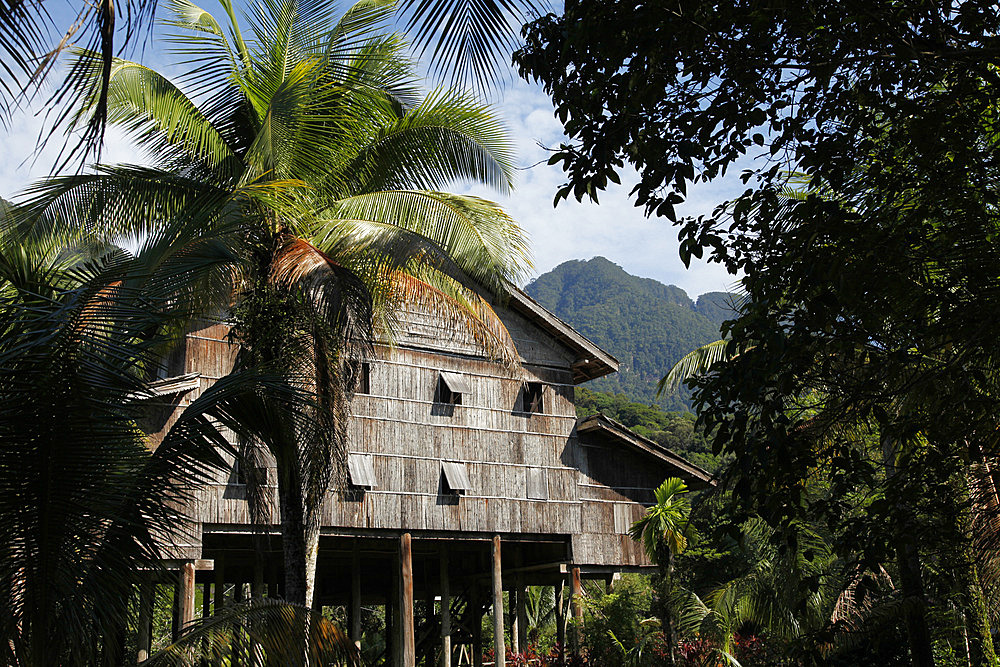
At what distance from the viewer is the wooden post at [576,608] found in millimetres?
19619

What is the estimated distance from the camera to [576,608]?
20.8 m

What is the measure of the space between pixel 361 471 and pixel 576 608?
5951mm

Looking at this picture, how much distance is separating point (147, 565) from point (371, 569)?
2141 centimetres

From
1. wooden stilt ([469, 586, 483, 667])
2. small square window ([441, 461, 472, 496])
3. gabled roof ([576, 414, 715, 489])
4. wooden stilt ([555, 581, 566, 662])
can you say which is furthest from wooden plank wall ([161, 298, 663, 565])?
wooden stilt ([469, 586, 483, 667])

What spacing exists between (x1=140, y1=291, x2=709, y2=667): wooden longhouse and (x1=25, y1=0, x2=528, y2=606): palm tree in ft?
16.8

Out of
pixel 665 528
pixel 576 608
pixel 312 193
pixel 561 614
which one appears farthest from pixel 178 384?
pixel 561 614

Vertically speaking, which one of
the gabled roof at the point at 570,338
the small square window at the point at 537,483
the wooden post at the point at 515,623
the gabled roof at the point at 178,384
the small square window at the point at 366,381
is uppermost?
the gabled roof at the point at 570,338

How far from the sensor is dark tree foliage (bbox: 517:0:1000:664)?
5457mm

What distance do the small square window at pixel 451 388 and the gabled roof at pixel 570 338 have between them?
2149 mm

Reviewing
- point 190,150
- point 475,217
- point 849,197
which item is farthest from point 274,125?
point 849,197

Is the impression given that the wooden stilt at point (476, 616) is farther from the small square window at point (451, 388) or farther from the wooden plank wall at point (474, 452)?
the small square window at point (451, 388)

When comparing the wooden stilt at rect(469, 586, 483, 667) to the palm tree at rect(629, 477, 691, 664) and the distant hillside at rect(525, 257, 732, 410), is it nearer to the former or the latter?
the palm tree at rect(629, 477, 691, 664)

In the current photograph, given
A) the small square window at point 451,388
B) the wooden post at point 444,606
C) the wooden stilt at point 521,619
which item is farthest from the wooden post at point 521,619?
the small square window at point 451,388

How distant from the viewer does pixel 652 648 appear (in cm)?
1692
